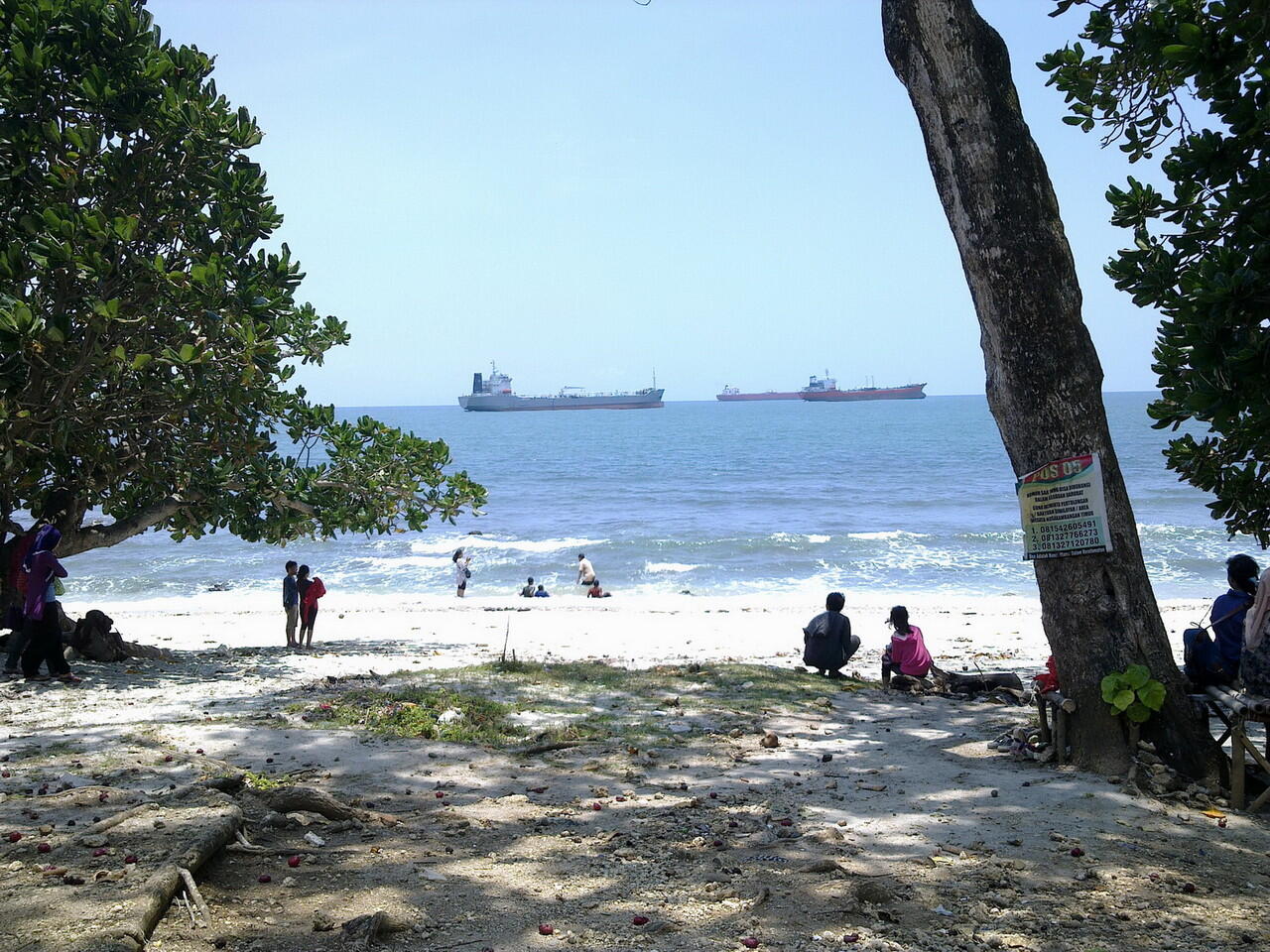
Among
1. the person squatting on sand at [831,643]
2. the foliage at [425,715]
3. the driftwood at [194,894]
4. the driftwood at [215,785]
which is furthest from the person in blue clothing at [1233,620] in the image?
the driftwood at [194,894]

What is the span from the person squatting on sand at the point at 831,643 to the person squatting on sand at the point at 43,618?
26.4 feet

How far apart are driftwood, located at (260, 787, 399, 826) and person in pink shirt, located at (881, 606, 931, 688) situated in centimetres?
673

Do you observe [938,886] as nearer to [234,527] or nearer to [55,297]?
[55,297]

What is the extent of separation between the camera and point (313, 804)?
547cm

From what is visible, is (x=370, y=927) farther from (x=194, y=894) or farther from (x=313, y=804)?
(x=313, y=804)

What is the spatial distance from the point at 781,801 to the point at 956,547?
98.8 ft

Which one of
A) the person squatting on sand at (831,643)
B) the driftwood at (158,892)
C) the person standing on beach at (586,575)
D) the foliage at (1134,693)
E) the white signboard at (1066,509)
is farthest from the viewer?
the person standing on beach at (586,575)

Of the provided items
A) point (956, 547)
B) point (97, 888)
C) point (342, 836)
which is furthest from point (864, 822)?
point (956, 547)

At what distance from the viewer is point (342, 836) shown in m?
5.23

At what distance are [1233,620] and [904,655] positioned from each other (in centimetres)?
353

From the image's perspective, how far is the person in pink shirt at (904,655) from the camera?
1084 centimetres

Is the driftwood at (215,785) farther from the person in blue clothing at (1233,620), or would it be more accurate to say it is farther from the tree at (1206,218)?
the person in blue clothing at (1233,620)

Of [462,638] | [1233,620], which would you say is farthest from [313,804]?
[462,638]

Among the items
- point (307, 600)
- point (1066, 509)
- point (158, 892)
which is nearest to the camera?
point (158, 892)
